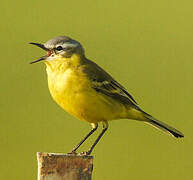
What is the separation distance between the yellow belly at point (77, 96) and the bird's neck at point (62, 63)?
0.18 feet

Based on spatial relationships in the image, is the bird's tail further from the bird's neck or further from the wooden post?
the wooden post

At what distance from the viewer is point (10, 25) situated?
10055 millimetres

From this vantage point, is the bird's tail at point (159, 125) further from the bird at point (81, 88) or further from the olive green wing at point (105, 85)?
the olive green wing at point (105, 85)

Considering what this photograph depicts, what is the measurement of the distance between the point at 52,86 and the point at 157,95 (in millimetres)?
2760

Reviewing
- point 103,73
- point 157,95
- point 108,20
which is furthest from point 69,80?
point 108,20

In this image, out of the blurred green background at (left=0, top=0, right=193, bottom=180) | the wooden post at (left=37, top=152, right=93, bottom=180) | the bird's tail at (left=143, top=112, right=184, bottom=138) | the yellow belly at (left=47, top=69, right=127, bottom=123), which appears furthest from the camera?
the blurred green background at (left=0, top=0, right=193, bottom=180)

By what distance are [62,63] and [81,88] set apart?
1.25 feet

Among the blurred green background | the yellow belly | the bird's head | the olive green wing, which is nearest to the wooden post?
the yellow belly

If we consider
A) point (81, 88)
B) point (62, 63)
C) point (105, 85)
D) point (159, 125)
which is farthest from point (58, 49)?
point (159, 125)

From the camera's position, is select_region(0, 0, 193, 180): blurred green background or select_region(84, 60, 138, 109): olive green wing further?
select_region(0, 0, 193, 180): blurred green background

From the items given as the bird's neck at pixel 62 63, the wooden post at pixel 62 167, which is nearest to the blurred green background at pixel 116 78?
the bird's neck at pixel 62 63

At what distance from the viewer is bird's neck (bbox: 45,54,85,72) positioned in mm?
6227

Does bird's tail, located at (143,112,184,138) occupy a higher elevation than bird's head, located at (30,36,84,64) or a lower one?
lower

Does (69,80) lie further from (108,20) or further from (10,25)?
(108,20)
